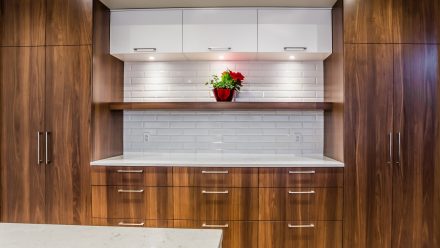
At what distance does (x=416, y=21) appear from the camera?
2.38 m

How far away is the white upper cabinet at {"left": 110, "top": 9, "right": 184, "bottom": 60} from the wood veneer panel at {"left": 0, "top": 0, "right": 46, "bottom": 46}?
0.56 meters

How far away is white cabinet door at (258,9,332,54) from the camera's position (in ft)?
8.70

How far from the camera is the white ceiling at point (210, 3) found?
8.48 ft

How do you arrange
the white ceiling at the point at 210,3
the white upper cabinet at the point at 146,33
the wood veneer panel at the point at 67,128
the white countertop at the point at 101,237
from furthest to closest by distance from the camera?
the white upper cabinet at the point at 146,33 < the white ceiling at the point at 210,3 < the wood veneer panel at the point at 67,128 < the white countertop at the point at 101,237

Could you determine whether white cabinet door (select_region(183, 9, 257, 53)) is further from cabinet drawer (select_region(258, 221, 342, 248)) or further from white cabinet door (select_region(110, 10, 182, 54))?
cabinet drawer (select_region(258, 221, 342, 248))

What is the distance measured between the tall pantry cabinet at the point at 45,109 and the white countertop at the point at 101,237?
64.9 inches

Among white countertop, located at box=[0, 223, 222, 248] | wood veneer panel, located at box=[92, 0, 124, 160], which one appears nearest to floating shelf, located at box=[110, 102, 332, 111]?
wood veneer panel, located at box=[92, 0, 124, 160]

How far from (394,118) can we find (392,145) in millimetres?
215

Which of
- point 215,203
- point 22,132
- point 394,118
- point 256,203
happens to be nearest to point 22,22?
point 22,132

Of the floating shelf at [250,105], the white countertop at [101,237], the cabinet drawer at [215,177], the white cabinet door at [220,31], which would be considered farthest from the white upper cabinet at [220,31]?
the white countertop at [101,237]

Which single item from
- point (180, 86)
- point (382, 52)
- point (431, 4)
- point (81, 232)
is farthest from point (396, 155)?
point (81, 232)

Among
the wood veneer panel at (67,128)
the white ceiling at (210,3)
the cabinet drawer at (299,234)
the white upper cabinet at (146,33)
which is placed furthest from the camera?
the white upper cabinet at (146,33)

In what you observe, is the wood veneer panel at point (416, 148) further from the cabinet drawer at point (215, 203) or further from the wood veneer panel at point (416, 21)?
the cabinet drawer at point (215, 203)

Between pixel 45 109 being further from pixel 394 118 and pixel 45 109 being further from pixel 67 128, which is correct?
pixel 394 118
